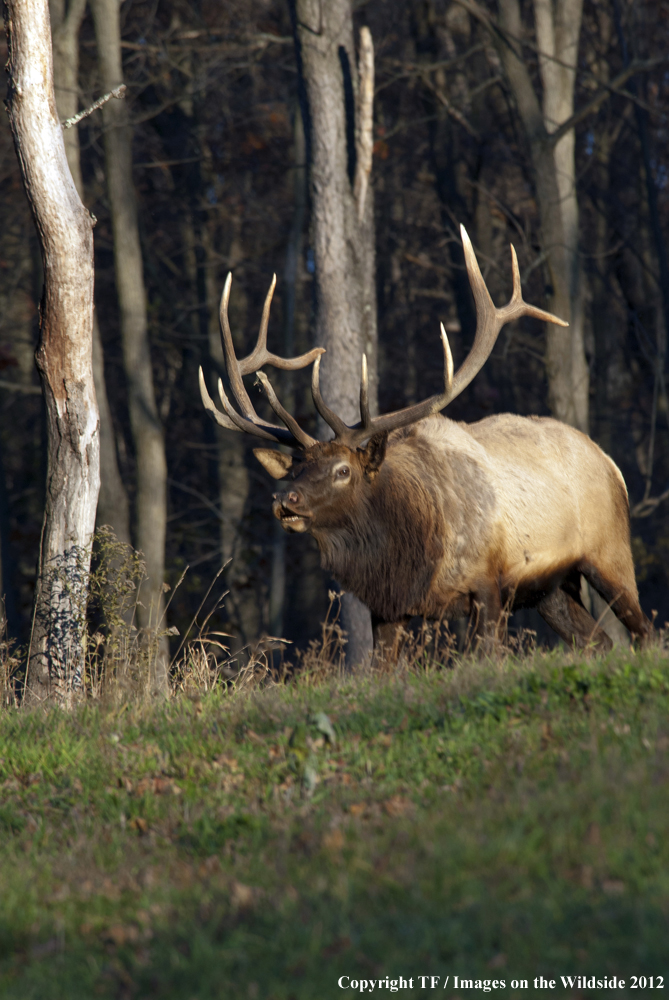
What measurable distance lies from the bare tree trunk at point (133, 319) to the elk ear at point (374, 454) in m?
6.85

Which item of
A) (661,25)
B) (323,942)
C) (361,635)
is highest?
(661,25)

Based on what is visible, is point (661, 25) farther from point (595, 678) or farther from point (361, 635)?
point (595, 678)

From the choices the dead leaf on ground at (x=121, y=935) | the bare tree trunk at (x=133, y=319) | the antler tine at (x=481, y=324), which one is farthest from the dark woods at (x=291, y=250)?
the dead leaf on ground at (x=121, y=935)

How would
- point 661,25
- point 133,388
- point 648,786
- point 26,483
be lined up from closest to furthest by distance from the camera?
point 648,786
point 133,388
point 661,25
point 26,483

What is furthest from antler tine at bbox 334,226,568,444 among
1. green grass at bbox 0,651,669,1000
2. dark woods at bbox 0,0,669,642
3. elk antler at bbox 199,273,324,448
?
dark woods at bbox 0,0,669,642

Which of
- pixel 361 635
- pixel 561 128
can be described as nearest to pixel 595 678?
pixel 361 635

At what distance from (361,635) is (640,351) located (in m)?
9.20

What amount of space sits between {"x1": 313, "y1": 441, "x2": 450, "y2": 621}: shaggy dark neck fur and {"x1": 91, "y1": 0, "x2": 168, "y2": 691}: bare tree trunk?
6.79 m

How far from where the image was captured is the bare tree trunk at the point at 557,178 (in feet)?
39.0

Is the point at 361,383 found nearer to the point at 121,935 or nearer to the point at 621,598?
the point at 621,598

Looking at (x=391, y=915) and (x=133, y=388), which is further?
(x=133, y=388)

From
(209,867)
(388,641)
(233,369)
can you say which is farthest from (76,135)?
(209,867)

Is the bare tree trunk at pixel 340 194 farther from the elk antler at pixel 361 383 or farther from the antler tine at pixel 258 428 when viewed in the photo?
the antler tine at pixel 258 428

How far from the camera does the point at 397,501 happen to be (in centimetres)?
717
